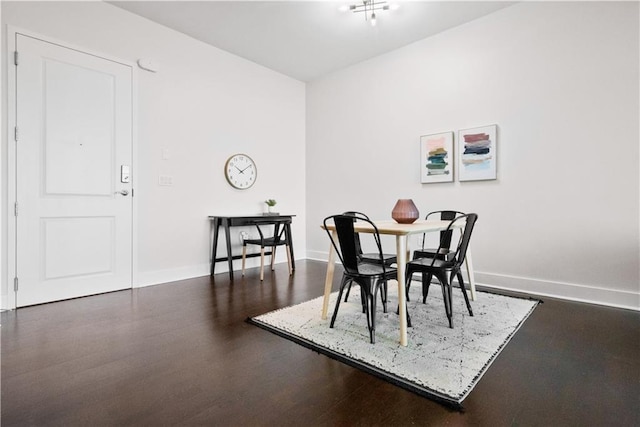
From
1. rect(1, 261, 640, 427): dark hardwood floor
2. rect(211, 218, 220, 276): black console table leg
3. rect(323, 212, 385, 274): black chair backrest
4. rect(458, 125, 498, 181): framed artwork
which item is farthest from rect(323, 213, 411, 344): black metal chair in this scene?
rect(211, 218, 220, 276): black console table leg

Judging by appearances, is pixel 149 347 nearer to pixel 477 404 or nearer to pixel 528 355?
pixel 477 404

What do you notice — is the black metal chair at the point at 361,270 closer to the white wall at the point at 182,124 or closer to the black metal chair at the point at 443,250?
the black metal chair at the point at 443,250

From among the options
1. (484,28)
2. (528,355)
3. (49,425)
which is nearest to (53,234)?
(49,425)

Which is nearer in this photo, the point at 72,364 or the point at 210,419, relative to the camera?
the point at 210,419

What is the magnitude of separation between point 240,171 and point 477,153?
2993mm

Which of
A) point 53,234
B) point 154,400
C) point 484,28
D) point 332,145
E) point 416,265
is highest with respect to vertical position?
point 484,28

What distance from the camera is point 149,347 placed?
6.52ft

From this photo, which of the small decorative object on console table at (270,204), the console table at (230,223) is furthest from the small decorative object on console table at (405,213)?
the small decorative object on console table at (270,204)

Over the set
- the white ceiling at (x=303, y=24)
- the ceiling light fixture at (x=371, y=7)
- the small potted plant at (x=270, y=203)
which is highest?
the white ceiling at (x=303, y=24)

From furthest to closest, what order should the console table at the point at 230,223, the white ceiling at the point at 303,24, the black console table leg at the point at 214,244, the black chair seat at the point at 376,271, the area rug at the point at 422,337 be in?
1. the black console table leg at the point at 214,244
2. the console table at the point at 230,223
3. the white ceiling at the point at 303,24
4. the black chair seat at the point at 376,271
5. the area rug at the point at 422,337

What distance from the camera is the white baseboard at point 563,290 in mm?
2772

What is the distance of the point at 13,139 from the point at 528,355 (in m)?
4.17

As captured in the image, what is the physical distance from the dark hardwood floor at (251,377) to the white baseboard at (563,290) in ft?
0.71

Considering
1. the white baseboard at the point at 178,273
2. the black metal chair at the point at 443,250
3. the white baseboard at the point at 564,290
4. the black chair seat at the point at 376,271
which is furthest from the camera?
the white baseboard at the point at 178,273
